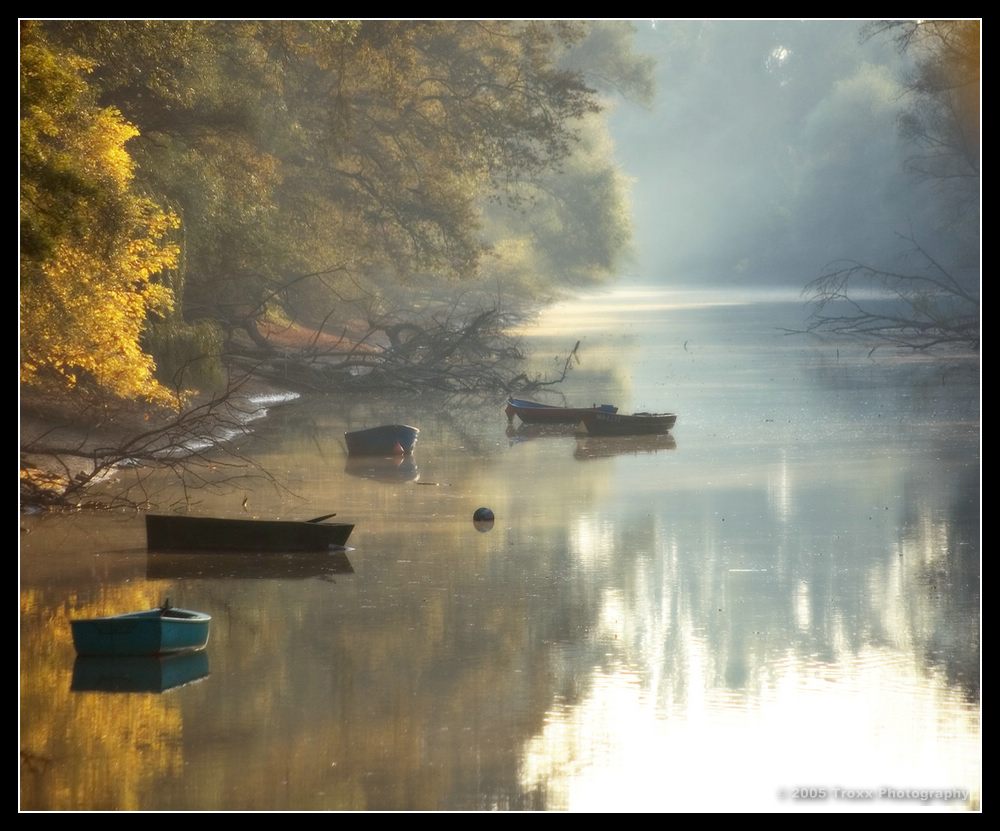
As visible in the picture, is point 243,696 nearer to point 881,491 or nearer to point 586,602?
point 586,602

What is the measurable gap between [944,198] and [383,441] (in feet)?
141

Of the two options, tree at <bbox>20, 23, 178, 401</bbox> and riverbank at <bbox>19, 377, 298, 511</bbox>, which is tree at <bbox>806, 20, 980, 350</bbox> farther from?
tree at <bbox>20, 23, 178, 401</bbox>

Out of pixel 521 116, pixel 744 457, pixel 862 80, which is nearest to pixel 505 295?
pixel 521 116

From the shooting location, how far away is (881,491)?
856 inches

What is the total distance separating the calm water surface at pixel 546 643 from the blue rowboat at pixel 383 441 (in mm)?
438

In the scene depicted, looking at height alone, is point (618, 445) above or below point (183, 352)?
below

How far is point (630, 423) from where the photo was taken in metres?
28.2

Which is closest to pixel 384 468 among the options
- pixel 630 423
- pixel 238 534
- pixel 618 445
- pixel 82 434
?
pixel 82 434

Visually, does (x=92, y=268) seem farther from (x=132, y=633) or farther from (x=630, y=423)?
(x=630, y=423)

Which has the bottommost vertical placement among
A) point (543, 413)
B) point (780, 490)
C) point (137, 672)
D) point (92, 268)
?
point (137, 672)

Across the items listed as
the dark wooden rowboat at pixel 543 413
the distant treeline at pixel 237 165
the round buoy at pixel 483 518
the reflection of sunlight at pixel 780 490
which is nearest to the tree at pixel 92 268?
the distant treeline at pixel 237 165

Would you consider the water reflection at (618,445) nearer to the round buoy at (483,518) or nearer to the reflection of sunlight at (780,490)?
the reflection of sunlight at (780,490)

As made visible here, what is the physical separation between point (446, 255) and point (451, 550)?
23384 millimetres

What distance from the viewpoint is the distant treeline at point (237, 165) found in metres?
21.2
